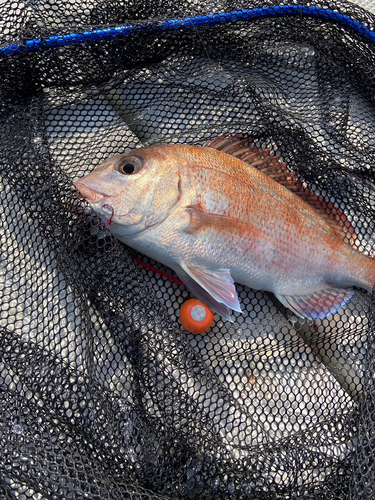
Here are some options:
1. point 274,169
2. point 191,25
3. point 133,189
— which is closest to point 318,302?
point 274,169

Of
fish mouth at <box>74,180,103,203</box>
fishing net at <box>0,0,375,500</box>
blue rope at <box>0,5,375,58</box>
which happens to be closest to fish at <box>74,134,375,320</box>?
fish mouth at <box>74,180,103,203</box>

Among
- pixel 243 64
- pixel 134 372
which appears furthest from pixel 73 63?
pixel 134 372

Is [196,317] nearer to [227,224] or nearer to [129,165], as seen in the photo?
[227,224]

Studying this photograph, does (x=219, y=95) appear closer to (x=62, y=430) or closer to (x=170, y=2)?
(x=170, y=2)

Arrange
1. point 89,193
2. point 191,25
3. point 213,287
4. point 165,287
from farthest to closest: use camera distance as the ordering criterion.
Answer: point 191,25, point 165,287, point 213,287, point 89,193

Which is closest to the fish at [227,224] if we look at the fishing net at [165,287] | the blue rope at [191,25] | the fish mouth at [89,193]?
the fish mouth at [89,193]

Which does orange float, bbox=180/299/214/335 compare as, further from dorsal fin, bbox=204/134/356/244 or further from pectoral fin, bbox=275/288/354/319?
dorsal fin, bbox=204/134/356/244
